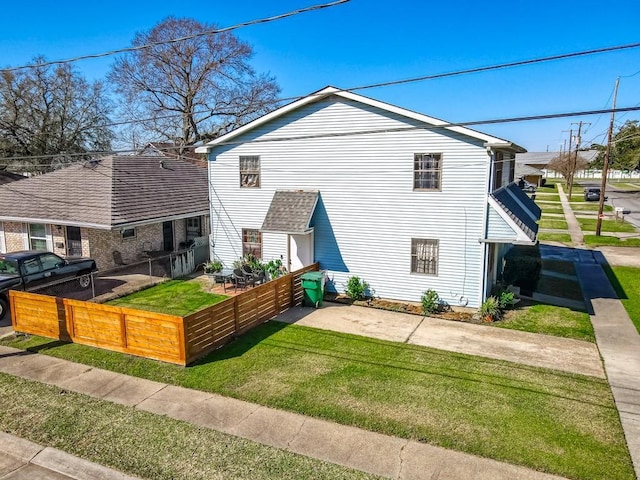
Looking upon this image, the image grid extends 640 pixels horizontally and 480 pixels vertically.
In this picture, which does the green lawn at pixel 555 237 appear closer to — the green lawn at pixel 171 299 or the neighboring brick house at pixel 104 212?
Result: the neighboring brick house at pixel 104 212

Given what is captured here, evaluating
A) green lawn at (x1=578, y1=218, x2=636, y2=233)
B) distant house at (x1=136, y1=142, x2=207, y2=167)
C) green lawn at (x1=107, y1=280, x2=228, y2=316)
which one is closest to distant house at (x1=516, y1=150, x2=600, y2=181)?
green lawn at (x1=578, y1=218, x2=636, y2=233)

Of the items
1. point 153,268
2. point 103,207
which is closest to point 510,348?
point 153,268

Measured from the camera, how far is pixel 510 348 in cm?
1137

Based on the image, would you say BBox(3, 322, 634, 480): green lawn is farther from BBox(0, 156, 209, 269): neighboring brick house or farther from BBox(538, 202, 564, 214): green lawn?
BBox(538, 202, 564, 214): green lawn

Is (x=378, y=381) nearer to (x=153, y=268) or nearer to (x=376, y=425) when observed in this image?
(x=376, y=425)

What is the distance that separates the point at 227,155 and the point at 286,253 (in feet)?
15.3

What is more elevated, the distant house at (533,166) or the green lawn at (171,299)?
the distant house at (533,166)

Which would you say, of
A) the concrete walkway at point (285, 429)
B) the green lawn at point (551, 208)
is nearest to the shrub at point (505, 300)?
the concrete walkway at point (285, 429)

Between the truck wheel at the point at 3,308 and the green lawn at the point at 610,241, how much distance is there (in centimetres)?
3027

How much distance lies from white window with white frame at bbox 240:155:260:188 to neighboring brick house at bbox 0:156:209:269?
4503 mm

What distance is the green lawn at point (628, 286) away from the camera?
14.6 metres

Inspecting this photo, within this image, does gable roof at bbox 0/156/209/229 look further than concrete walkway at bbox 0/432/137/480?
Yes

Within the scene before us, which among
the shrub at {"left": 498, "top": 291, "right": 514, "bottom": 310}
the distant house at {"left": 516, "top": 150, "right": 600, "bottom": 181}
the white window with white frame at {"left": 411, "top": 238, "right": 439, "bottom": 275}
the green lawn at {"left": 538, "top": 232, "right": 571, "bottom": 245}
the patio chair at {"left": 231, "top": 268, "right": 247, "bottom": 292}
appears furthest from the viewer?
the distant house at {"left": 516, "top": 150, "right": 600, "bottom": 181}

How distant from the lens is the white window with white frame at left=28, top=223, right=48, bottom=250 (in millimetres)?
19656
